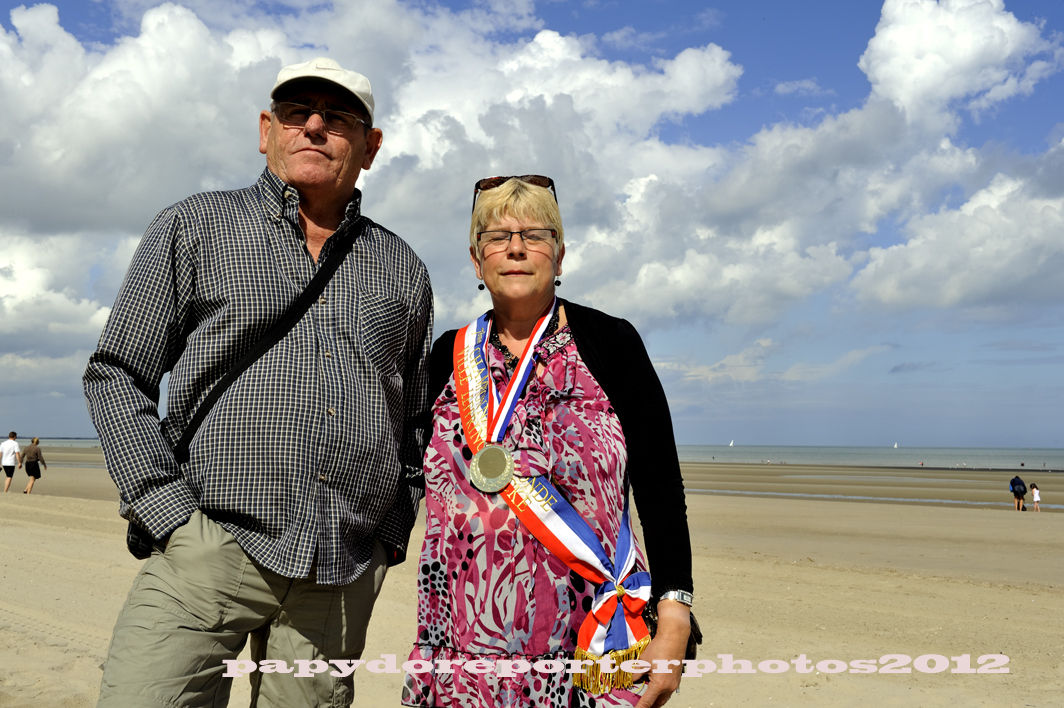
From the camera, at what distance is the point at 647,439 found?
2.72 metres

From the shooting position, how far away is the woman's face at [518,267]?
108 inches

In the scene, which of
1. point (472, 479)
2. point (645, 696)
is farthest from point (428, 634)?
point (645, 696)

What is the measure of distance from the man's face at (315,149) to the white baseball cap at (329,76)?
0.11 feet

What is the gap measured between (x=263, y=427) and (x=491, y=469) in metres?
0.69

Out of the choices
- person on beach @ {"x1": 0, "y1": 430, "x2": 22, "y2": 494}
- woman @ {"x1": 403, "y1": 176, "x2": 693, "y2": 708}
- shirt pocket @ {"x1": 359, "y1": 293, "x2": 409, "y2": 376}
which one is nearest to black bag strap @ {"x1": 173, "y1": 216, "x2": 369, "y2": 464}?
shirt pocket @ {"x1": 359, "y1": 293, "x2": 409, "y2": 376}

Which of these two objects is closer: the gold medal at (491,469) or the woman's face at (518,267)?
the gold medal at (491,469)

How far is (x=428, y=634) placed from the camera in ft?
8.54

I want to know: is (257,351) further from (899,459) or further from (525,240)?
(899,459)

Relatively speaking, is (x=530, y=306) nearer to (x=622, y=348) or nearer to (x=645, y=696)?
(x=622, y=348)

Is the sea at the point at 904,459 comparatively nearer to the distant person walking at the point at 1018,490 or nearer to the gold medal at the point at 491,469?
the distant person walking at the point at 1018,490

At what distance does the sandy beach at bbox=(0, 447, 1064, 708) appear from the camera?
6211 mm

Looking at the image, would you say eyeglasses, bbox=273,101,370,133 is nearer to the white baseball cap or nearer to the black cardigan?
the white baseball cap

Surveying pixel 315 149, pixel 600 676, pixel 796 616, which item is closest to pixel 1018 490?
pixel 796 616

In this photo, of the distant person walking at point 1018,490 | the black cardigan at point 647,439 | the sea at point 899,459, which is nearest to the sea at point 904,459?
the sea at point 899,459
